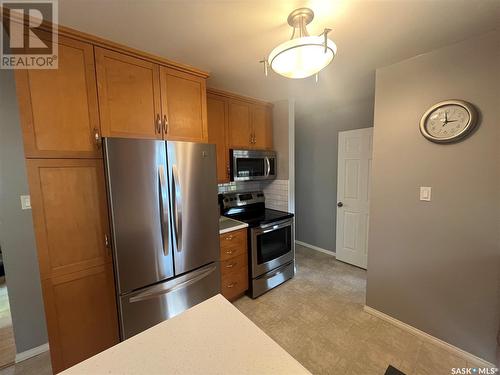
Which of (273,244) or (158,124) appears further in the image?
(273,244)

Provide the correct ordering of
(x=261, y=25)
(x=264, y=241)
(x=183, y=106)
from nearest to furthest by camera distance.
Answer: (x=261, y=25) → (x=183, y=106) → (x=264, y=241)

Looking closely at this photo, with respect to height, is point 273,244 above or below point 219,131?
below

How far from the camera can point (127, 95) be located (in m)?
1.60

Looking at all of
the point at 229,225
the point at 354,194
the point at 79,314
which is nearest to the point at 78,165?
the point at 79,314

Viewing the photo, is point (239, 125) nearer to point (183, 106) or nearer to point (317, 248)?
point (183, 106)

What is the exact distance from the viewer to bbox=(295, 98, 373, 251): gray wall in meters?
3.26

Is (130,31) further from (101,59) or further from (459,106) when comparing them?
(459,106)

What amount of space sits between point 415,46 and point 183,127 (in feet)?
6.44

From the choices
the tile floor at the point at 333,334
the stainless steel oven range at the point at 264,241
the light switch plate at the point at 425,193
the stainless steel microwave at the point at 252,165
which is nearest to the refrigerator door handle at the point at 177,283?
the stainless steel oven range at the point at 264,241

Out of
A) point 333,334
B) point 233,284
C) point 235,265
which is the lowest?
point 333,334

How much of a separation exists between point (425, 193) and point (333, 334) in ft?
4.88

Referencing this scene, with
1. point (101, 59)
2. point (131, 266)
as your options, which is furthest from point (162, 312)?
point (101, 59)

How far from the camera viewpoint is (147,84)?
169 cm

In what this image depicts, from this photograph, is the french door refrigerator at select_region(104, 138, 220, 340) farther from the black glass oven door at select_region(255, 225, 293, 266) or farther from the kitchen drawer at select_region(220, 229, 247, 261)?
the black glass oven door at select_region(255, 225, 293, 266)
